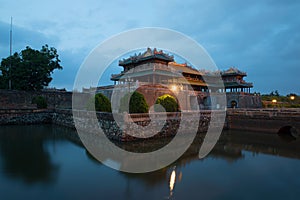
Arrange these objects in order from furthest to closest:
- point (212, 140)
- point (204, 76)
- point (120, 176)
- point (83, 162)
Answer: point (204, 76)
point (212, 140)
point (83, 162)
point (120, 176)

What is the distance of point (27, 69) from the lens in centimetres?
2912

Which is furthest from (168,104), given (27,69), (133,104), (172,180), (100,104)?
(27,69)

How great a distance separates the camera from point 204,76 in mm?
35594

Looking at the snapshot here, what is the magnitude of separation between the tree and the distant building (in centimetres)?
694

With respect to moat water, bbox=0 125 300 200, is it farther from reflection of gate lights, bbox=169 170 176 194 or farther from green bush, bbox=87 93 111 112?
green bush, bbox=87 93 111 112

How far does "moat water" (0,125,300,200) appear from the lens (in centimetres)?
673

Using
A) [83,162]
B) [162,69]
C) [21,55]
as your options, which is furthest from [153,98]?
[21,55]

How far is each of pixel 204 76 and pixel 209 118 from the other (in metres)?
17.4

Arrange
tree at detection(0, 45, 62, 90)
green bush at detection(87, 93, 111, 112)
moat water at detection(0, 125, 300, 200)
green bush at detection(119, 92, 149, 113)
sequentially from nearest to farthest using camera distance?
moat water at detection(0, 125, 300, 200) → green bush at detection(119, 92, 149, 113) → green bush at detection(87, 93, 111, 112) → tree at detection(0, 45, 62, 90)

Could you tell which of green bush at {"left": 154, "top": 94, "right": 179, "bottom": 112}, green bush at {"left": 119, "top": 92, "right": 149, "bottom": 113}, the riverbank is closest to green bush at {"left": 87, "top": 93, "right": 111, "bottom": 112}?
the riverbank

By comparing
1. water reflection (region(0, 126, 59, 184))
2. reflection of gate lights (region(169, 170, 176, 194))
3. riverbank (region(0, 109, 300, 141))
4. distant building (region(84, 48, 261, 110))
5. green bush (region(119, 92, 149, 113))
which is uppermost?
distant building (region(84, 48, 261, 110))

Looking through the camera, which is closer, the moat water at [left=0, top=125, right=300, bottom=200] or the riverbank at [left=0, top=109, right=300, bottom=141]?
the moat water at [left=0, top=125, right=300, bottom=200]

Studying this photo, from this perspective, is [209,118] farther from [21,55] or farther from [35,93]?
[21,55]

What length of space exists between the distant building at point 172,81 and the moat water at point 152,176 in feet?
32.8
